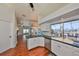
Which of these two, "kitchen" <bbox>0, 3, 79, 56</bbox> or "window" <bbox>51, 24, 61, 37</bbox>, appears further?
"window" <bbox>51, 24, 61, 37</bbox>

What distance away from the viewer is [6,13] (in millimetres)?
3637

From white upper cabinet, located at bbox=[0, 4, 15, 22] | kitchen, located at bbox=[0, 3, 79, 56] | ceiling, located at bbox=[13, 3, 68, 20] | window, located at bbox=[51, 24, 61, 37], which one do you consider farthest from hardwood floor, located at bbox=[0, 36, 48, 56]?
white upper cabinet, located at bbox=[0, 4, 15, 22]

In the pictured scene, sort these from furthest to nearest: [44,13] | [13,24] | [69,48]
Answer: [13,24]
[44,13]
[69,48]

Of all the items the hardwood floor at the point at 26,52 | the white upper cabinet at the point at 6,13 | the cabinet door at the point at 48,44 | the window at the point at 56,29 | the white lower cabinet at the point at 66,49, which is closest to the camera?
the white lower cabinet at the point at 66,49

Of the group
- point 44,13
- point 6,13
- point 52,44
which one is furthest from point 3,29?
point 52,44

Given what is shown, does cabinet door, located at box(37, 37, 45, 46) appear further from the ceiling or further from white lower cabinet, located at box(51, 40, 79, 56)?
the ceiling

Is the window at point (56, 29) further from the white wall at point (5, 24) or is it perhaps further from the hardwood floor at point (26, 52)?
the white wall at point (5, 24)

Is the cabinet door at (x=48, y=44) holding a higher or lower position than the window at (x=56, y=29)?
lower

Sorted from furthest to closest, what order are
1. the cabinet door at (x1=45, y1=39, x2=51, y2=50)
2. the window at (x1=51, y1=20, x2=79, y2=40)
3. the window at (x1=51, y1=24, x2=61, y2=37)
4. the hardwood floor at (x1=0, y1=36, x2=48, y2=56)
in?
the cabinet door at (x1=45, y1=39, x2=51, y2=50) < the window at (x1=51, y1=24, x2=61, y2=37) < the window at (x1=51, y1=20, x2=79, y2=40) < the hardwood floor at (x1=0, y1=36, x2=48, y2=56)

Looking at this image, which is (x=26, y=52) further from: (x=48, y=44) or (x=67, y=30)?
(x=67, y=30)

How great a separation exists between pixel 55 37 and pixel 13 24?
6.80 ft

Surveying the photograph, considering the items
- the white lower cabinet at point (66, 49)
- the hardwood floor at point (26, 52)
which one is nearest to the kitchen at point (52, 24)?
the white lower cabinet at point (66, 49)

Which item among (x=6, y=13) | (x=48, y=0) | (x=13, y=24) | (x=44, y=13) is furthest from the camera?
(x=13, y=24)

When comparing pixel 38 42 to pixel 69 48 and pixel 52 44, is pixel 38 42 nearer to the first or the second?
pixel 52 44
